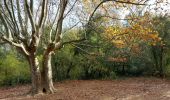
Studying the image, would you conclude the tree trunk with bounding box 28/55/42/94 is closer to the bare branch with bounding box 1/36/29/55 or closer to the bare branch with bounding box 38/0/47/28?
the bare branch with bounding box 1/36/29/55

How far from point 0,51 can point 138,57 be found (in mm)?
10625

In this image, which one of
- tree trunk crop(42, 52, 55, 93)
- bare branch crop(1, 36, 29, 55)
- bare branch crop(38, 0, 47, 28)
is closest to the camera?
bare branch crop(1, 36, 29, 55)

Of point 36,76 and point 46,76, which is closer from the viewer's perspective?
point 36,76

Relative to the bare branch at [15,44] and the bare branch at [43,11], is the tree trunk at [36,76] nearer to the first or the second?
the bare branch at [15,44]

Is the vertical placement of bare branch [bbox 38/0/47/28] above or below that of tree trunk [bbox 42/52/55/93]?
above

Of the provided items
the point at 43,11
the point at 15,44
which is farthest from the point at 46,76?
the point at 43,11

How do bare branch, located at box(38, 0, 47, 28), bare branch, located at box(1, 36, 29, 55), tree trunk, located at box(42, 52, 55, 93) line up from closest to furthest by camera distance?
bare branch, located at box(1, 36, 29, 55) < bare branch, located at box(38, 0, 47, 28) < tree trunk, located at box(42, 52, 55, 93)

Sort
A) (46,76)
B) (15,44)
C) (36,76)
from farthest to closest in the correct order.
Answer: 1. (46,76)
2. (36,76)
3. (15,44)

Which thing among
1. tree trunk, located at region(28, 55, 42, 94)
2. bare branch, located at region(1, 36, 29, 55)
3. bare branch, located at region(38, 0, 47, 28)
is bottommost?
tree trunk, located at region(28, 55, 42, 94)

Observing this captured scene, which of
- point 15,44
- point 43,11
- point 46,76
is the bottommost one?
point 46,76

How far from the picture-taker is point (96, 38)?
26.6 metres

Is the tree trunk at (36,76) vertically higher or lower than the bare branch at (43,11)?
lower

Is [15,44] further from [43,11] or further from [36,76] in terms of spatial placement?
[36,76]

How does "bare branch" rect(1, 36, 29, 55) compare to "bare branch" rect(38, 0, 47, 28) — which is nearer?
"bare branch" rect(1, 36, 29, 55)
